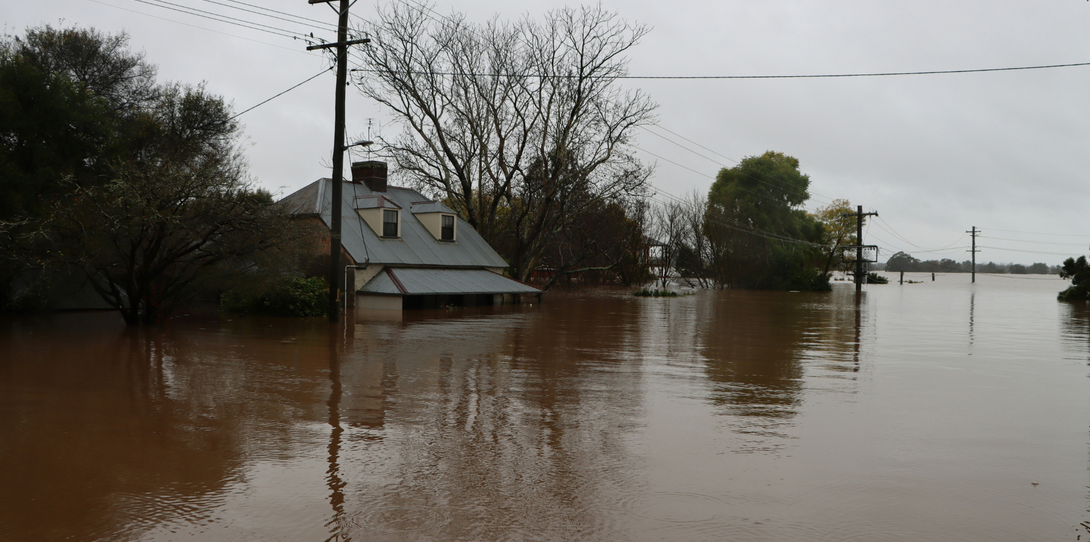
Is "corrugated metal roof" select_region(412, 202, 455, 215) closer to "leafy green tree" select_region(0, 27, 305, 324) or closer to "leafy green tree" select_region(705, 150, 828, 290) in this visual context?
"leafy green tree" select_region(0, 27, 305, 324)

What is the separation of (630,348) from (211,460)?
11385 mm

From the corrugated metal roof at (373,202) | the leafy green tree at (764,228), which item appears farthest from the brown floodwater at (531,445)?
the leafy green tree at (764,228)

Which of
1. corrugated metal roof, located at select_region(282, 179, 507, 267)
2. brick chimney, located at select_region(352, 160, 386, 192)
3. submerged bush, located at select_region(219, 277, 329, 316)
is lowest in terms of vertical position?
submerged bush, located at select_region(219, 277, 329, 316)

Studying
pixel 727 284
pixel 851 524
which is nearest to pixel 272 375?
pixel 851 524

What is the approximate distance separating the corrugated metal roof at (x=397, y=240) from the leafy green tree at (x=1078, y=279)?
36.6 metres

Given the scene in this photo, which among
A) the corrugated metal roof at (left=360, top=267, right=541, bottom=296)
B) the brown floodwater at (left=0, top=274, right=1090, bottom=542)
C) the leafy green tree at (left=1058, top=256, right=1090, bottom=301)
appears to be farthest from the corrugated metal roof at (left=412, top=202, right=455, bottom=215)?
the leafy green tree at (left=1058, top=256, right=1090, bottom=301)

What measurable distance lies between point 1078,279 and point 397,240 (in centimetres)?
4190

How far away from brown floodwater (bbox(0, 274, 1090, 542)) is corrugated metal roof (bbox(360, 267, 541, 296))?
1175cm

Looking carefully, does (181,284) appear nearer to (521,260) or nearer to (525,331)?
(525,331)

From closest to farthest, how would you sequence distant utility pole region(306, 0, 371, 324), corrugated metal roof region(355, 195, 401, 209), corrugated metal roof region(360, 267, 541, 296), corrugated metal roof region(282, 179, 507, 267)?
1. distant utility pole region(306, 0, 371, 324)
2. corrugated metal roof region(360, 267, 541, 296)
3. corrugated metal roof region(282, 179, 507, 267)
4. corrugated metal roof region(355, 195, 401, 209)

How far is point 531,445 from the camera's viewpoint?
7633 millimetres

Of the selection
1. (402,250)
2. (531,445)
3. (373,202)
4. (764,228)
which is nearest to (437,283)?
(402,250)

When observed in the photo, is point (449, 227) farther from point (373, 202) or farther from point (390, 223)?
point (373, 202)

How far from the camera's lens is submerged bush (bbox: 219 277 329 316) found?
2433cm
